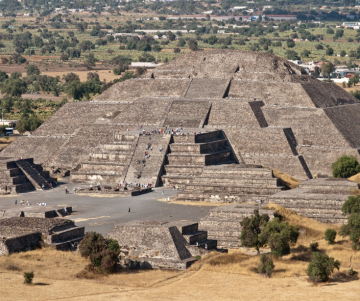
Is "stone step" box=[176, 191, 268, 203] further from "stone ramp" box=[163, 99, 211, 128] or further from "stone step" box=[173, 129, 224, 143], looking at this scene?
"stone ramp" box=[163, 99, 211, 128]

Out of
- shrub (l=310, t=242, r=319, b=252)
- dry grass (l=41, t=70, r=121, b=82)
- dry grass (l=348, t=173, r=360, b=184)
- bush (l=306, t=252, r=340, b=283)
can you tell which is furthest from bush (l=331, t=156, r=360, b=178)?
dry grass (l=41, t=70, r=121, b=82)

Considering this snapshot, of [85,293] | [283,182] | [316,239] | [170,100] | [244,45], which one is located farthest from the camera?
[244,45]

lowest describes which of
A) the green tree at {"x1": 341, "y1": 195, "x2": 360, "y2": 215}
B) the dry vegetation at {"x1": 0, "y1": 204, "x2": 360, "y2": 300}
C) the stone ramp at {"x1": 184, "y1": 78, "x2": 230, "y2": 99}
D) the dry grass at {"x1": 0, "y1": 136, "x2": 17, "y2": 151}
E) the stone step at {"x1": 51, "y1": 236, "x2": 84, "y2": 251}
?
the dry vegetation at {"x1": 0, "y1": 204, "x2": 360, "y2": 300}

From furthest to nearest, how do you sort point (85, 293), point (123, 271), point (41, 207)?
point (41, 207) < point (123, 271) < point (85, 293)

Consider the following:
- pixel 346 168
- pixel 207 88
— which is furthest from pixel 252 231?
pixel 207 88

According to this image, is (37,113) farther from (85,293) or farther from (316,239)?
(85,293)

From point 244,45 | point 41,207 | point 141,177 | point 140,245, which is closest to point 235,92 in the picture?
point 141,177

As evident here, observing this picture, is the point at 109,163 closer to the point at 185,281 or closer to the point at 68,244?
the point at 68,244
